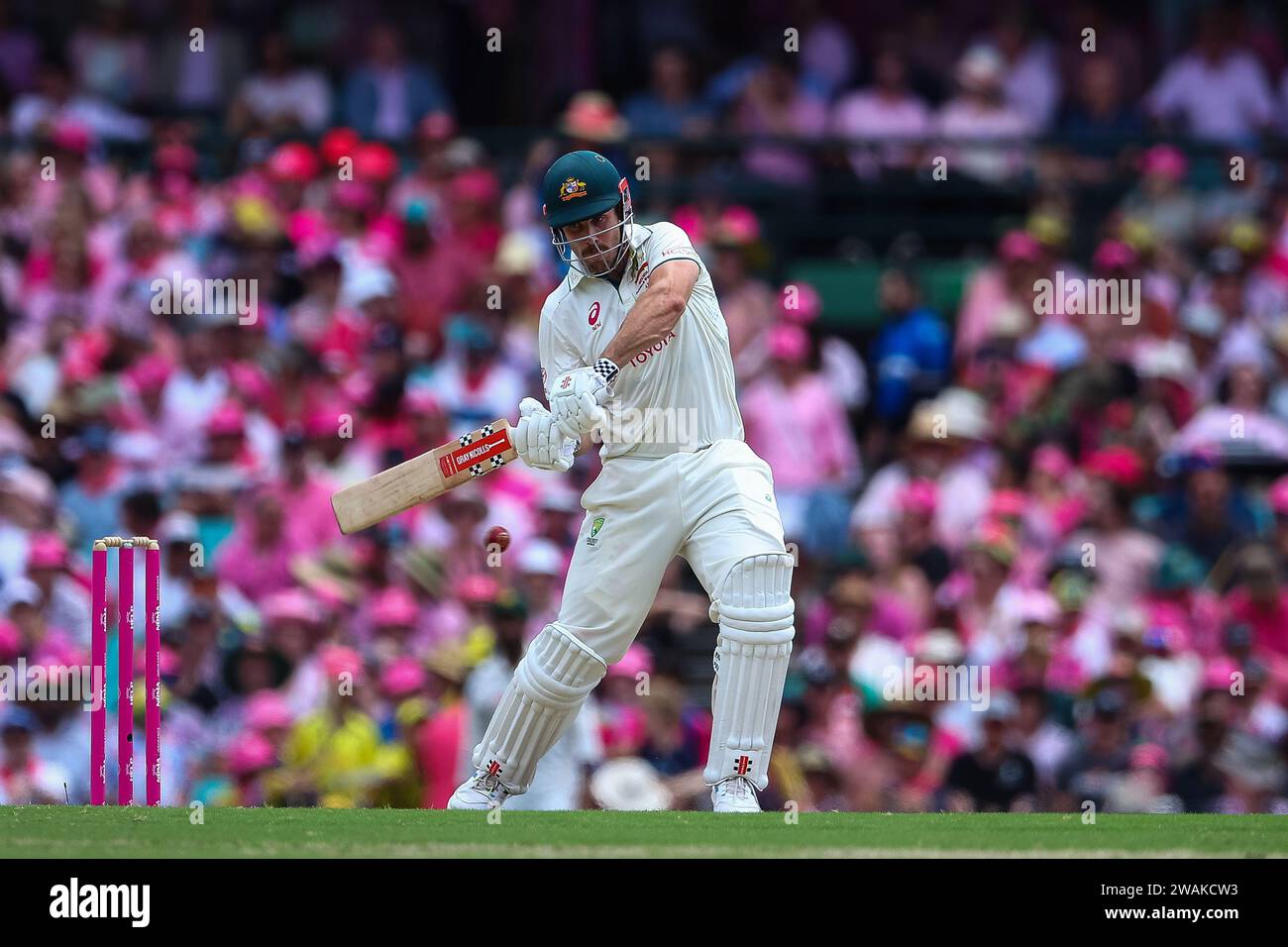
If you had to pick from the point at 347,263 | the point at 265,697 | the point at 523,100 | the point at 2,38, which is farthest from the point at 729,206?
the point at 2,38

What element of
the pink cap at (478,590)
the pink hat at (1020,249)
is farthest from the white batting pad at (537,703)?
the pink hat at (1020,249)

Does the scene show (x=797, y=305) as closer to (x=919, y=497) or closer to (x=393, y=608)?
(x=919, y=497)

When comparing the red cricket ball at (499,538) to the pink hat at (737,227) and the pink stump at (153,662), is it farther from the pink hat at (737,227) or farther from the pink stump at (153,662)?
the pink hat at (737,227)

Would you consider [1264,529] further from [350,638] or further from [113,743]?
[113,743]

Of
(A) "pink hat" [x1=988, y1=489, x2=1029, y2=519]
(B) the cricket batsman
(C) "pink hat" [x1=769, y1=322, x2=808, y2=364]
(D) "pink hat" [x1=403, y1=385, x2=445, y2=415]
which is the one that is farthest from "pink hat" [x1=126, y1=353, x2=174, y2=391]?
(B) the cricket batsman

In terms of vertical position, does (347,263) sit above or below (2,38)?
below

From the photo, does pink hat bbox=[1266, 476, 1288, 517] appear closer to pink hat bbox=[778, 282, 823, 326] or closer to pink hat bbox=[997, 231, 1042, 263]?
pink hat bbox=[997, 231, 1042, 263]

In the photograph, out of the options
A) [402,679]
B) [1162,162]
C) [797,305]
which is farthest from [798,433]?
[1162,162]
